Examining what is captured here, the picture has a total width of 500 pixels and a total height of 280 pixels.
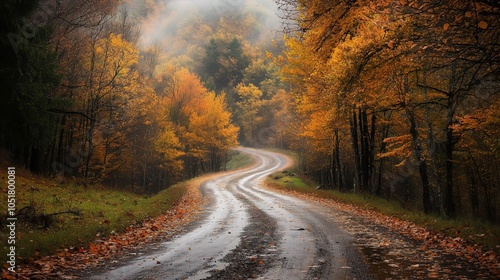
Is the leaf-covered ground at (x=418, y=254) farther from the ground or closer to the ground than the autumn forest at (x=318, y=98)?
closer to the ground

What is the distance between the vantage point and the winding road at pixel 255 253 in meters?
6.39

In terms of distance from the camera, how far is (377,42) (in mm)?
8117

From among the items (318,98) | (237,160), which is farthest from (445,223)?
(237,160)

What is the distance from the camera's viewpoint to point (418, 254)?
25.3 ft

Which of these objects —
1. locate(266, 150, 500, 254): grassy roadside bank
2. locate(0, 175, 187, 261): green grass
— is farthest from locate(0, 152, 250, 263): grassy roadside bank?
locate(266, 150, 500, 254): grassy roadside bank

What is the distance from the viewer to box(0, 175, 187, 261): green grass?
809cm

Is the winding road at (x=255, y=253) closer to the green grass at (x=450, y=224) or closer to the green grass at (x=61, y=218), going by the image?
the green grass at (x=61, y=218)

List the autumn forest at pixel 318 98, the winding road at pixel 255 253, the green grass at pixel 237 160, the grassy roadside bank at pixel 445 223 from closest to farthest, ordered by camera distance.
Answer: the winding road at pixel 255 253 < the autumn forest at pixel 318 98 < the grassy roadside bank at pixel 445 223 < the green grass at pixel 237 160

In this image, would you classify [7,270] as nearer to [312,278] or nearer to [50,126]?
[312,278]

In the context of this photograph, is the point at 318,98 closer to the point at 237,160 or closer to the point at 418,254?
the point at 418,254

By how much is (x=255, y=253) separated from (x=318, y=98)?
14530mm

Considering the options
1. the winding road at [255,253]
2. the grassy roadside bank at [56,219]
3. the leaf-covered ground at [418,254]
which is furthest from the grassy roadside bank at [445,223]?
the grassy roadside bank at [56,219]

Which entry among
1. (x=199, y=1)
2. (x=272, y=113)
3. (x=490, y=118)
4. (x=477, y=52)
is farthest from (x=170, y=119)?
(x=199, y=1)

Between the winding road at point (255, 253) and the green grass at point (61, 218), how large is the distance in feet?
7.22
